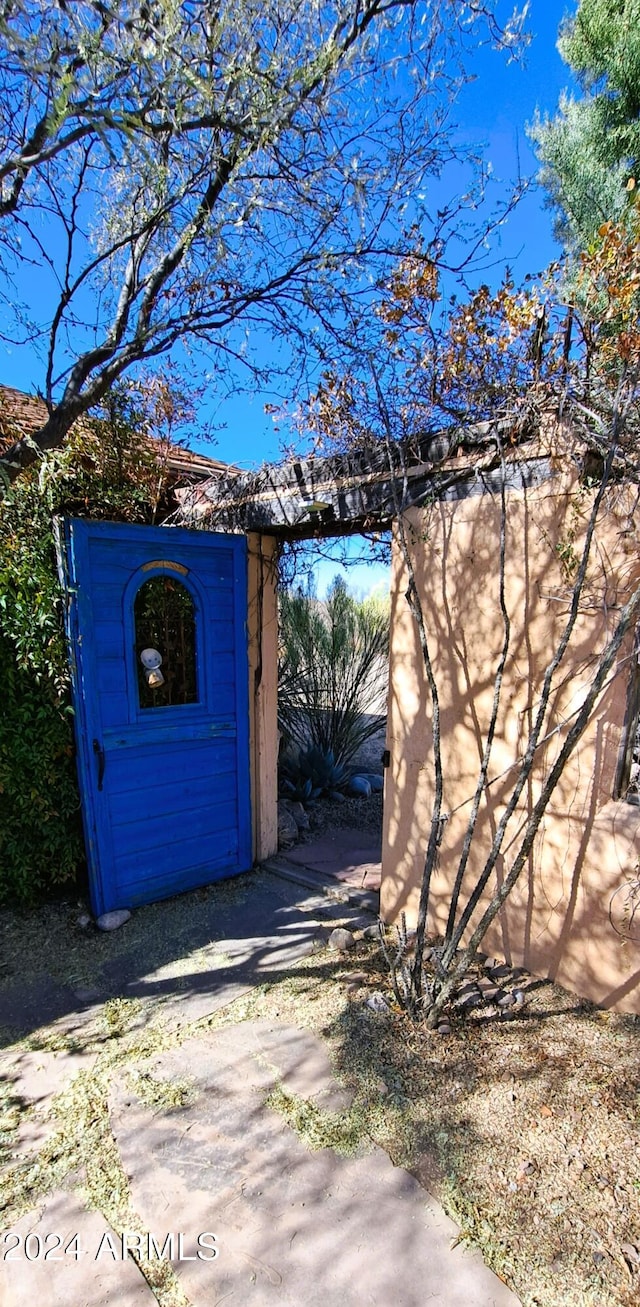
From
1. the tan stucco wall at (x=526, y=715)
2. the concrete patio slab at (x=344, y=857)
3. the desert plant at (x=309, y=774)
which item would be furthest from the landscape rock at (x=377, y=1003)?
the desert plant at (x=309, y=774)

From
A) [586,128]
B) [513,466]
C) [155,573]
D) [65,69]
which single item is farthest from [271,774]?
[586,128]

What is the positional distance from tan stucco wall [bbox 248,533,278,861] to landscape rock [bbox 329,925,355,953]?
4.13 ft

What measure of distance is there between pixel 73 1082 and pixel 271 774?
237 centimetres

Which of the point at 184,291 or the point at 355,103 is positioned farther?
the point at 184,291

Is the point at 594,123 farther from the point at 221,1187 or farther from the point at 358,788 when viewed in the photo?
the point at 221,1187

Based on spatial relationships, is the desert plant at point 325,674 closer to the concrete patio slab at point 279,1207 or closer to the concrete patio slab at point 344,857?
the concrete patio slab at point 344,857

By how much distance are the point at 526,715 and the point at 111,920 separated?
2.75 meters

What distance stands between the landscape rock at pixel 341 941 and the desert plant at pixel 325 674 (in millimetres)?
2991

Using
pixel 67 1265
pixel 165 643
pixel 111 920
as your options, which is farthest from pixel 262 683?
pixel 67 1265

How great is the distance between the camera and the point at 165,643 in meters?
3.76

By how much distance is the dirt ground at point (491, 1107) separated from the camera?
1.66 meters

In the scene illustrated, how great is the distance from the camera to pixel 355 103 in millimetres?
3162

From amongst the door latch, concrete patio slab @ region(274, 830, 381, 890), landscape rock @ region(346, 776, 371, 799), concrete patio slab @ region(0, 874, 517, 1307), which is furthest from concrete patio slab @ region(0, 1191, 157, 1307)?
landscape rock @ region(346, 776, 371, 799)

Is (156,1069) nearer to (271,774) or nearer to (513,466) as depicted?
(271,774)
